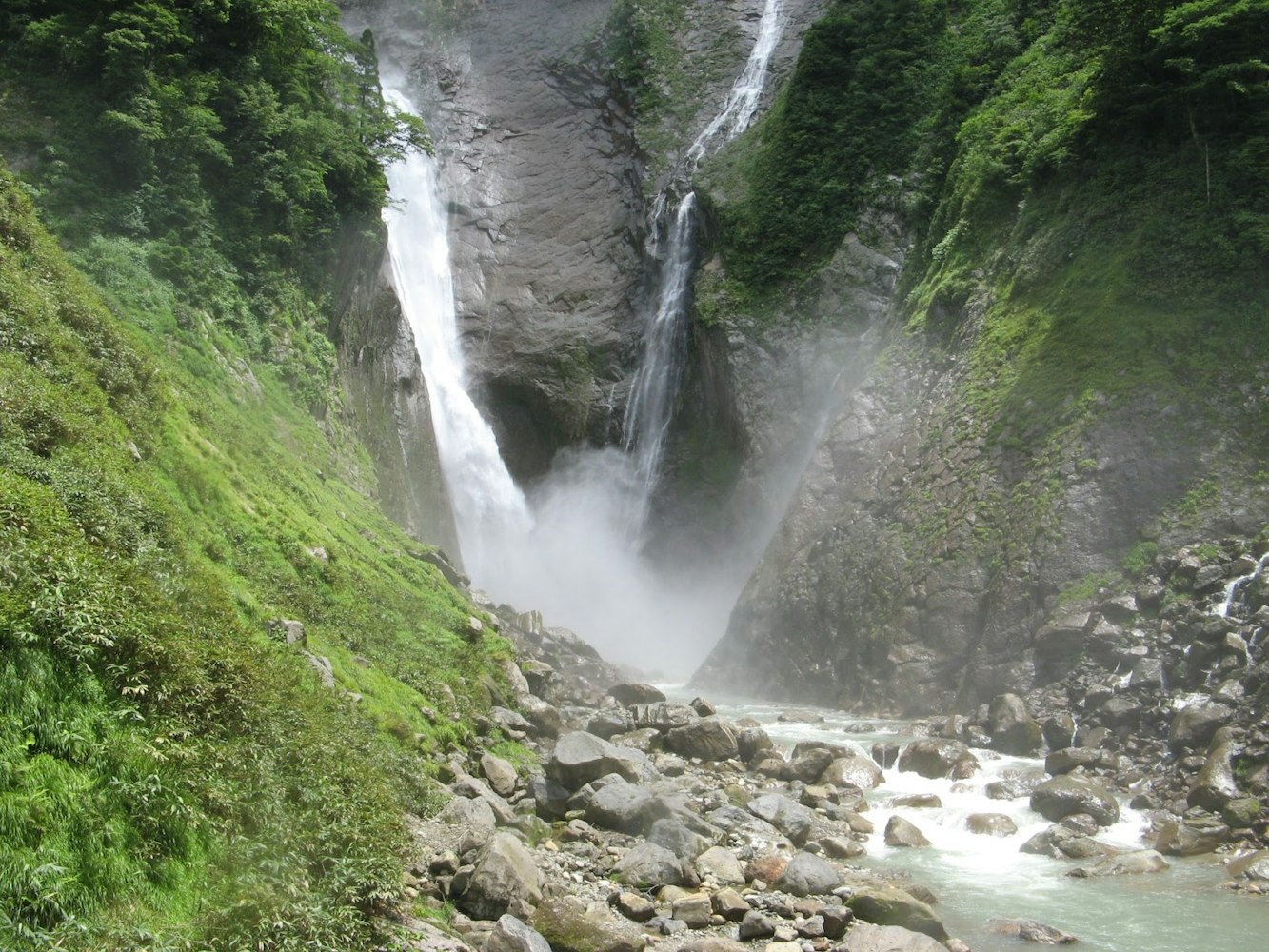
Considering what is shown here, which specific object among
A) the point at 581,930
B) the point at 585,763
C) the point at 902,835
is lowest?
the point at 581,930

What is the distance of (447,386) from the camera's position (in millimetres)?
39750

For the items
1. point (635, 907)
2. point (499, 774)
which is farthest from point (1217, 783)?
point (499, 774)

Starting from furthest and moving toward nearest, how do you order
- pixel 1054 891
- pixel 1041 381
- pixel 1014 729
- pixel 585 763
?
1. pixel 1041 381
2. pixel 1014 729
3. pixel 585 763
4. pixel 1054 891

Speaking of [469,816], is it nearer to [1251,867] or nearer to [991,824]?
[991,824]

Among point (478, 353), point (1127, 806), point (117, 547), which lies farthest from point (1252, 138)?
point (478, 353)

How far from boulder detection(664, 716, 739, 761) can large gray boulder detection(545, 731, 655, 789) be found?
3.11 metres

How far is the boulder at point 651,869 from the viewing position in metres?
10.0

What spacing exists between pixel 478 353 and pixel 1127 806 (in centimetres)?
3343

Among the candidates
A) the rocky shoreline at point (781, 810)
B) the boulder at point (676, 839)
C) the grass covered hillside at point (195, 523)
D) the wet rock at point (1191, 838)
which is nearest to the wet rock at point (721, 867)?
the rocky shoreline at point (781, 810)

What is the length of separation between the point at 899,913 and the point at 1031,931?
1437mm

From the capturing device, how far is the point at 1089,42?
25625mm

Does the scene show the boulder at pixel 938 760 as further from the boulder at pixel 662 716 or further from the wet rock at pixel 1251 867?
the wet rock at pixel 1251 867

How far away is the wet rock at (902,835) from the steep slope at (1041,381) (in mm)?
6098

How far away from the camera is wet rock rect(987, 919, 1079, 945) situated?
9.57 m
